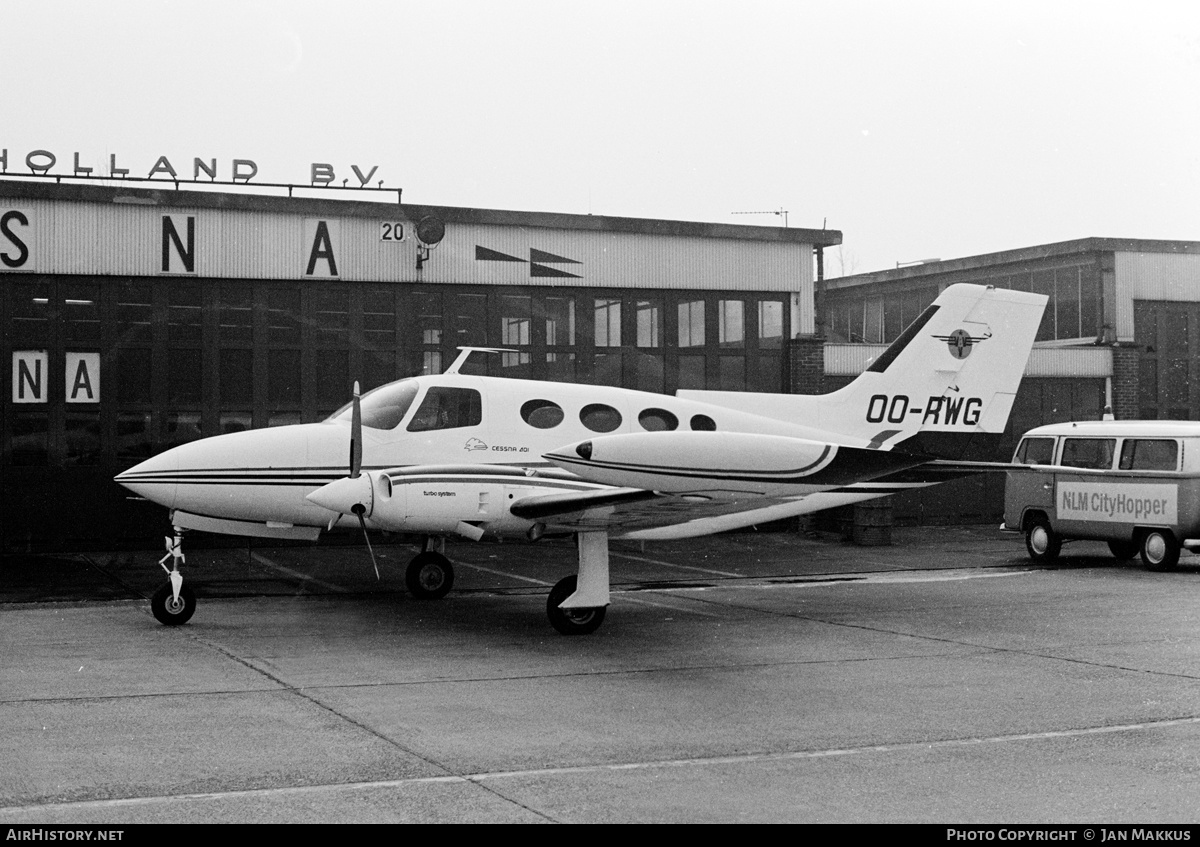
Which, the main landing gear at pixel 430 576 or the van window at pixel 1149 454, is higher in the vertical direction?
the van window at pixel 1149 454

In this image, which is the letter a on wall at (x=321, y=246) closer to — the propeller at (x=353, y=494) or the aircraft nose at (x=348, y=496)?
the propeller at (x=353, y=494)

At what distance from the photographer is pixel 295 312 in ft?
72.9

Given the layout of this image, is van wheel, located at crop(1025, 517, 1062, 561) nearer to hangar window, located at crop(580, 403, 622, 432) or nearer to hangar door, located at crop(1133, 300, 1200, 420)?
hangar window, located at crop(580, 403, 622, 432)

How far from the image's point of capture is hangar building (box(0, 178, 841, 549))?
2095cm

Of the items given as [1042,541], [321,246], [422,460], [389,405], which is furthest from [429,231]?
[1042,541]

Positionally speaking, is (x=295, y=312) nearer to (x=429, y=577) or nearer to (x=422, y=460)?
(x=429, y=577)

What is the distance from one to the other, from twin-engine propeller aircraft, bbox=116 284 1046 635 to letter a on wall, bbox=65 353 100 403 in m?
7.84

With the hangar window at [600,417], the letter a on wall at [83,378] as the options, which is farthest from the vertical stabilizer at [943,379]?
the letter a on wall at [83,378]

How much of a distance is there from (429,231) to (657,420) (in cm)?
976

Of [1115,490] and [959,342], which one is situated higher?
[959,342]

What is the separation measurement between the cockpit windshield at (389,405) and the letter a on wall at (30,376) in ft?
31.1

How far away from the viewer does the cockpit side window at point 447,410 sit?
1366 cm

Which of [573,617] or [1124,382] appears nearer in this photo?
[573,617]
